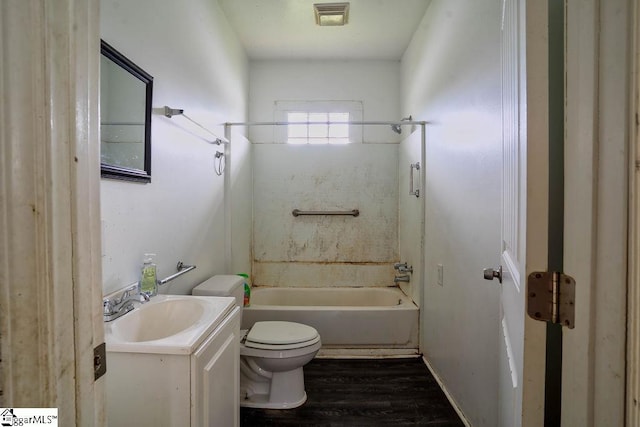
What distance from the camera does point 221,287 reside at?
5.95ft

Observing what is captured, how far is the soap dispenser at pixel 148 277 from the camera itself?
131 cm

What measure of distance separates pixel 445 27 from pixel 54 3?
218 centimetres

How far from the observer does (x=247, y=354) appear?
1.80 metres

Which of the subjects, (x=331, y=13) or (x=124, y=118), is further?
(x=331, y=13)

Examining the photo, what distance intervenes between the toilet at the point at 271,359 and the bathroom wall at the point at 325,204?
3.83ft

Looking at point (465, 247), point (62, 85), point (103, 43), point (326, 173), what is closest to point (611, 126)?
point (62, 85)

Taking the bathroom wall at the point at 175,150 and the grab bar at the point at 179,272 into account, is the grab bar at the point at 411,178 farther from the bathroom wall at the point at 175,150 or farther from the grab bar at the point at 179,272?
the grab bar at the point at 179,272

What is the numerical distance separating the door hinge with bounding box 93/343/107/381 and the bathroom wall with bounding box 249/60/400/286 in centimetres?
259

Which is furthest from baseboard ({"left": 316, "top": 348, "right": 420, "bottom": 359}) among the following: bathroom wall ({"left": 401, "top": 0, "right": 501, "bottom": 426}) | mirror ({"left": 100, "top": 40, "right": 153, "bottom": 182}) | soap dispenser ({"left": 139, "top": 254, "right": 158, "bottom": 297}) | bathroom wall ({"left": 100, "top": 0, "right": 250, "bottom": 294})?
mirror ({"left": 100, "top": 40, "right": 153, "bottom": 182})

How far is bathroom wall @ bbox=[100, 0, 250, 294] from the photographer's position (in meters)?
1.22

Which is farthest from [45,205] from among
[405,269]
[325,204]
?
[325,204]

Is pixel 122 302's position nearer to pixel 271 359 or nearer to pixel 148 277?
pixel 148 277

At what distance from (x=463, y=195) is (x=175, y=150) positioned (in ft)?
5.35

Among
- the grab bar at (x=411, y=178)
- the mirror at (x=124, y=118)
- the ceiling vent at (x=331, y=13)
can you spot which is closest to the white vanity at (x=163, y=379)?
the mirror at (x=124, y=118)
